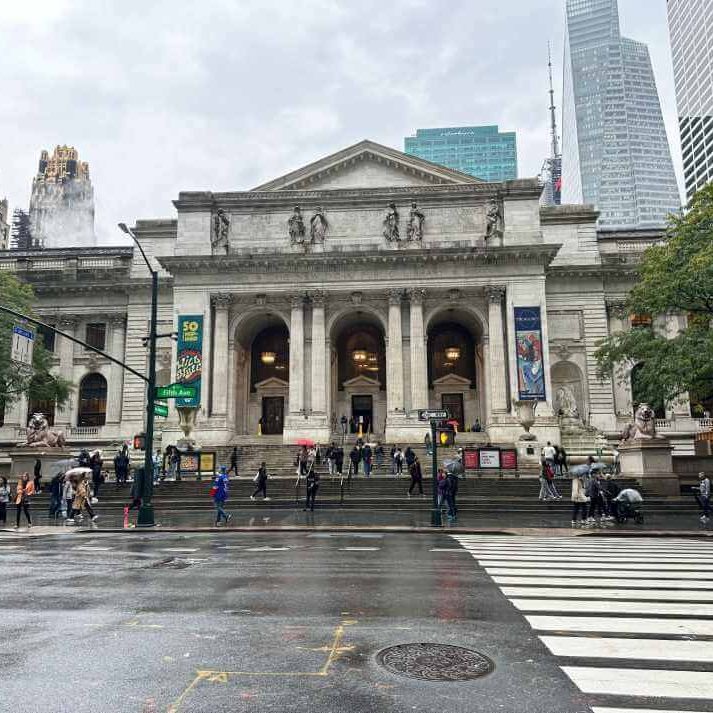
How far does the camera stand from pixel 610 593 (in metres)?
8.45

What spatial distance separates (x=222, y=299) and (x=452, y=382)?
18414mm

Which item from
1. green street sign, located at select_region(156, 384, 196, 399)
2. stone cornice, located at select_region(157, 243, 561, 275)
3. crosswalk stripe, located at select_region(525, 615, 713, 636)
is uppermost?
stone cornice, located at select_region(157, 243, 561, 275)

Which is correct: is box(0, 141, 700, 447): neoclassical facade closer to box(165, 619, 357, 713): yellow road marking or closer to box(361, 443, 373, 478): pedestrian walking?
box(361, 443, 373, 478): pedestrian walking

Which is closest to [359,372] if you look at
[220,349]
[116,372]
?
[220,349]

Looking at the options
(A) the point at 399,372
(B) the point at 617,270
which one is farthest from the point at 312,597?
(B) the point at 617,270

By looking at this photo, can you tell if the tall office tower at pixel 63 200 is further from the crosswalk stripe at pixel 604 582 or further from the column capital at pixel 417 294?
the crosswalk stripe at pixel 604 582

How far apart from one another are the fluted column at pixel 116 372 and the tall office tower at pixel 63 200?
108 meters

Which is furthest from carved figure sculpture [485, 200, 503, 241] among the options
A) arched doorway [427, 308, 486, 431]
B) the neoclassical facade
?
arched doorway [427, 308, 486, 431]

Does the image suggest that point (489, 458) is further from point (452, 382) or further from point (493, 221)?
point (493, 221)

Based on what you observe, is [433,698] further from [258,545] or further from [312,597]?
[258,545]

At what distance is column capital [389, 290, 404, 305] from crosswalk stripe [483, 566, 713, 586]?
32.7 metres

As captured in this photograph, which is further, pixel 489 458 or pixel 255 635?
pixel 489 458

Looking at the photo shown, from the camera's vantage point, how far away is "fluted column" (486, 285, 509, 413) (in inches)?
1616

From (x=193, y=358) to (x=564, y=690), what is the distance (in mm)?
39210
